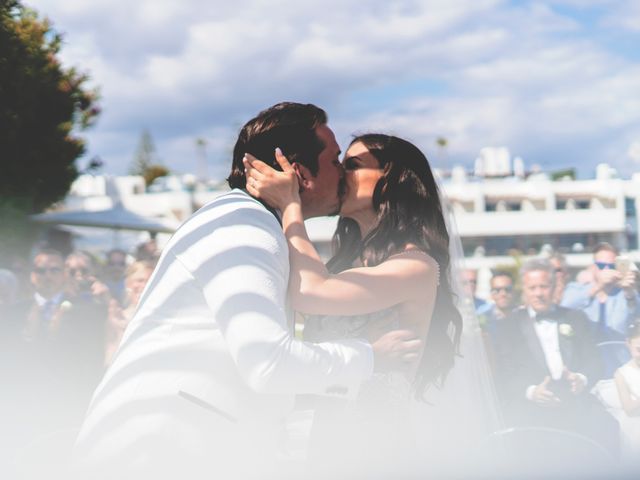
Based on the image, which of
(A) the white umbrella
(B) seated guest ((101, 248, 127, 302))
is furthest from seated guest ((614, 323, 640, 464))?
(A) the white umbrella

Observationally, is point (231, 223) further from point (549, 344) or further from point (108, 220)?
point (108, 220)

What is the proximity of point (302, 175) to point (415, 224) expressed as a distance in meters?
0.46

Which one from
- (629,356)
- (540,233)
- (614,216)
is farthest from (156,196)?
(629,356)

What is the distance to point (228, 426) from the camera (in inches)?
73.1

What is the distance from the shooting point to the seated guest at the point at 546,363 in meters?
5.08

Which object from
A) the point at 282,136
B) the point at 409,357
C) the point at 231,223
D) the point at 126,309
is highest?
the point at 282,136

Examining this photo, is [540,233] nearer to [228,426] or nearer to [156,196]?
[156,196]

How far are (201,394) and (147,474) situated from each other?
0.21m

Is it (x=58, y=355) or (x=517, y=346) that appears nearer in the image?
(x=517, y=346)

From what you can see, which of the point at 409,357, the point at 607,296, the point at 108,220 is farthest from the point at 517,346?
the point at 108,220

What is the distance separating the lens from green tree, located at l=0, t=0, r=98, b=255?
14.2 metres

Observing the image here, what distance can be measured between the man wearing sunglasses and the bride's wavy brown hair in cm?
298

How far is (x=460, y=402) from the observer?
309 centimetres

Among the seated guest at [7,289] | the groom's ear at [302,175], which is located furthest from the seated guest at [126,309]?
the groom's ear at [302,175]
